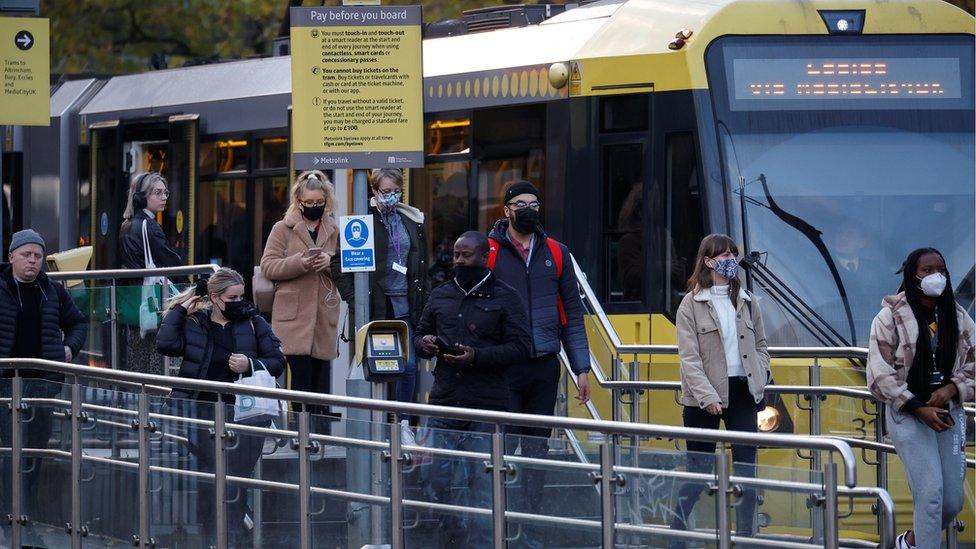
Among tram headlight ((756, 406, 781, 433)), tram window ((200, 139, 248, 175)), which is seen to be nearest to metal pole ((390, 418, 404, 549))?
tram headlight ((756, 406, 781, 433))

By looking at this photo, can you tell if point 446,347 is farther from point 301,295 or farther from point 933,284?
point 301,295

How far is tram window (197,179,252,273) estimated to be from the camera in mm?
16453

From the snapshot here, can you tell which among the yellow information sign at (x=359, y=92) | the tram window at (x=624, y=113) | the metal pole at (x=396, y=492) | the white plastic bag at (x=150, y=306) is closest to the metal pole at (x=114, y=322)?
the white plastic bag at (x=150, y=306)

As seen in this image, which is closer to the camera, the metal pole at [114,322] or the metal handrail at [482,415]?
the metal handrail at [482,415]

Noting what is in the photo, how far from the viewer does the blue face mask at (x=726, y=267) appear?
10.2m

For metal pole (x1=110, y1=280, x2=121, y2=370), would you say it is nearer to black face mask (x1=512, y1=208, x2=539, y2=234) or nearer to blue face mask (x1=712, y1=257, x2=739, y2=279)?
black face mask (x1=512, y1=208, x2=539, y2=234)

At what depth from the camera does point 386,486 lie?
28.8 feet

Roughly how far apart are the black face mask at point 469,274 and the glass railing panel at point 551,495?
1.64 m

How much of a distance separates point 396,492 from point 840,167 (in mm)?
4698

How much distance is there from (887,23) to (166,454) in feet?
18.1

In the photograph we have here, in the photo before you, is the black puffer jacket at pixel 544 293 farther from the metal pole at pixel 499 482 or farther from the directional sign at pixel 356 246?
the metal pole at pixel 499 482

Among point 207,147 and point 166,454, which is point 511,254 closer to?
point 166,454

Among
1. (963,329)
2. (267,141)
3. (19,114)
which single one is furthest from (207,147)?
(963,329)

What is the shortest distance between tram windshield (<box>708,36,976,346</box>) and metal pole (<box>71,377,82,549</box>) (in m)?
4.03
